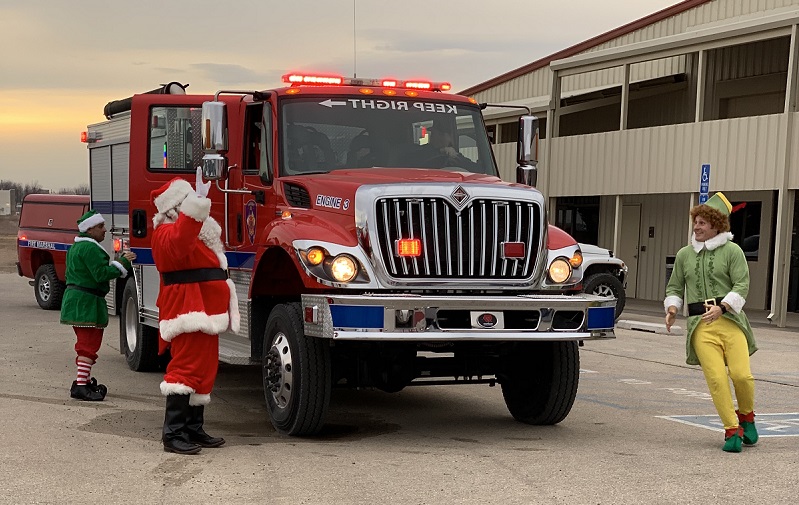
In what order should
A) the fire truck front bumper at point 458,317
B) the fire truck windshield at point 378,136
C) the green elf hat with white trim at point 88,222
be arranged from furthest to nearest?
the green elf hat with white trim at point 88,222 → the fire truck windshield at point 378,136 → the fire truck front bumper at point 458,317

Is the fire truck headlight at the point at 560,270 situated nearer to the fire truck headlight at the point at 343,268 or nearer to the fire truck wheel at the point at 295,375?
the fire truck headlight at the point at 343,268

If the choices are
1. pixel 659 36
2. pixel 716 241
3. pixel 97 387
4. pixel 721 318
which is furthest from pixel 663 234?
pixel 97 387

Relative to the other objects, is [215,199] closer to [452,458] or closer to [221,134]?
[221,134]

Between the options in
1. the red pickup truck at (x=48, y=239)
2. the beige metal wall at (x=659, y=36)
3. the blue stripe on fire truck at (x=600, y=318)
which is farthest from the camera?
the beige metal wall at (x=659, y=36)

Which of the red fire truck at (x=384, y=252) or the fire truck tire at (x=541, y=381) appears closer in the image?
the red fire truck at (x=384, y=252)

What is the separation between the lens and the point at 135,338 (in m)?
12.0

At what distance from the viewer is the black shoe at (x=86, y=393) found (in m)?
9.60

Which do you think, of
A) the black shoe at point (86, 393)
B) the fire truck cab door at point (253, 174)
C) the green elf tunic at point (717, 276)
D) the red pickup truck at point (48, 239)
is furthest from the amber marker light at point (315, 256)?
the red pickup truck at point (48, 239)

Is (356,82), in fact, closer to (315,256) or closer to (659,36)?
(315,256)

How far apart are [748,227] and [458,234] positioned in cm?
1682

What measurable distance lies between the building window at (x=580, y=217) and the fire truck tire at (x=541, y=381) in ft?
62.9

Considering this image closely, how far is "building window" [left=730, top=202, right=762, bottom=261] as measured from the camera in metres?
22.9

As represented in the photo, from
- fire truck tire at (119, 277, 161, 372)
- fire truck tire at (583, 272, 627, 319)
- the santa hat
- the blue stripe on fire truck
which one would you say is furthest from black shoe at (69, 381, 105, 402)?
fire truck tire at (583, 272, 627, 319)

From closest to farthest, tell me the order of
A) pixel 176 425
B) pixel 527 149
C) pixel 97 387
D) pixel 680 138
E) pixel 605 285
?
pixel 176 425, pixel 527 149, pixel 97 387, pixel 605 285, pixel 680 138
